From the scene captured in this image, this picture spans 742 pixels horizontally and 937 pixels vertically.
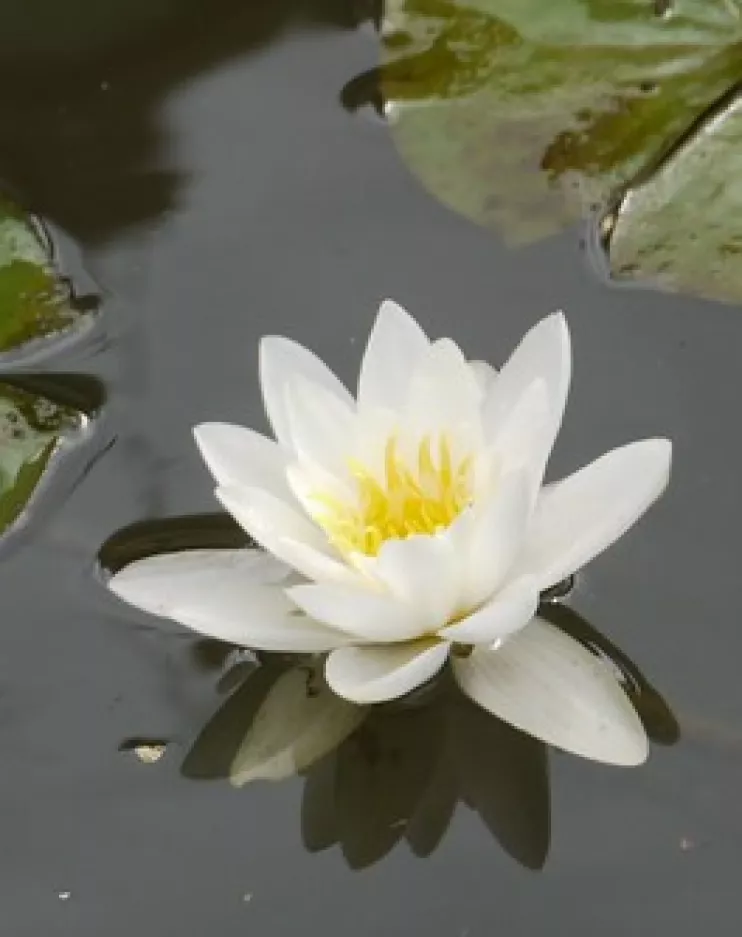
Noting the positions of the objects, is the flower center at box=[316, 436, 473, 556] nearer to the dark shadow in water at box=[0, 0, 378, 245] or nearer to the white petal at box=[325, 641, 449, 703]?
the white petal at box=[325, 641, 449, 703]

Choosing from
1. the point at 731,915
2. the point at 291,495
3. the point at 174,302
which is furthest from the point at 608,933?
the point at 174,302

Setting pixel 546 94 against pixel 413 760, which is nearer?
pixel 413 760

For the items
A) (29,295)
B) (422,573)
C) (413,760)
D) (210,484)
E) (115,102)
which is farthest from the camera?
(115,102)

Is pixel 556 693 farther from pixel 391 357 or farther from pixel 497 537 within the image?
pixel 391 357

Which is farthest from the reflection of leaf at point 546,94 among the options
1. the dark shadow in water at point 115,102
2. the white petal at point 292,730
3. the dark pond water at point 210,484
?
the white petal at point 292,730

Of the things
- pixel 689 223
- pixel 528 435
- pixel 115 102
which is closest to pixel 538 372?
pixel 528 435

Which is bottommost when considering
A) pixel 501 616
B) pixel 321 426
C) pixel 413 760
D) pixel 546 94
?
pixel 413 760

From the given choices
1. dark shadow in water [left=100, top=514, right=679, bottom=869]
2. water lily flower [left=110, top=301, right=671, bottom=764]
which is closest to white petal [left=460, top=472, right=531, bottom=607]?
water lily flower [left=110, top=301, right=671, bottom=764]
